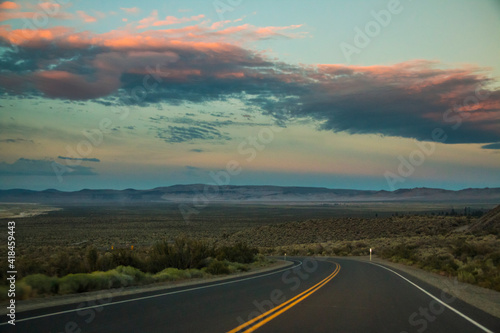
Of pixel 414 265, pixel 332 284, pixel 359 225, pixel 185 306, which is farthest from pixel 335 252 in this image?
pixel 185 306

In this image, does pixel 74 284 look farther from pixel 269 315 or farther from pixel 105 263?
pixel 269 315

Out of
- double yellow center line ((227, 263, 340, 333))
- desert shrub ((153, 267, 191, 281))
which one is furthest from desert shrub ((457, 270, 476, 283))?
desert shrub ((153, 267, 191, 281))

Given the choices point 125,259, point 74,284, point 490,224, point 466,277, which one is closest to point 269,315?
point 74,284

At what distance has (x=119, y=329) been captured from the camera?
27.7 feet

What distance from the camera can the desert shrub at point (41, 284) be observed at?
1347 cm

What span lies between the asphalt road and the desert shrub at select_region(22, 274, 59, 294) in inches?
78.2

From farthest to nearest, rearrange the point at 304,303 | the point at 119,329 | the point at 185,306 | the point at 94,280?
the point at 94,280, the point at 304,303, the point at 185,306, the point at 119,329

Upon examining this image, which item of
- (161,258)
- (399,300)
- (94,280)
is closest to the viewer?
(399,300)

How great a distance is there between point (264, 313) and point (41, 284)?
7893 mm

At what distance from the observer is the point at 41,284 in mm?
13648

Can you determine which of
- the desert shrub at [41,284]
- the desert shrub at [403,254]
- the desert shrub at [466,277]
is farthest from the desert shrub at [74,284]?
the desert shrub at [403,254]

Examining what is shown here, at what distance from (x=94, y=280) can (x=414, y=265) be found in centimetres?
2323

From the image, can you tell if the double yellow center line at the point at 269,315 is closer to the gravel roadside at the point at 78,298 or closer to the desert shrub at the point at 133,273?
the gravel roadside at the point at 78,298

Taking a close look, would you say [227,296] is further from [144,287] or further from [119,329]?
[119,329]
